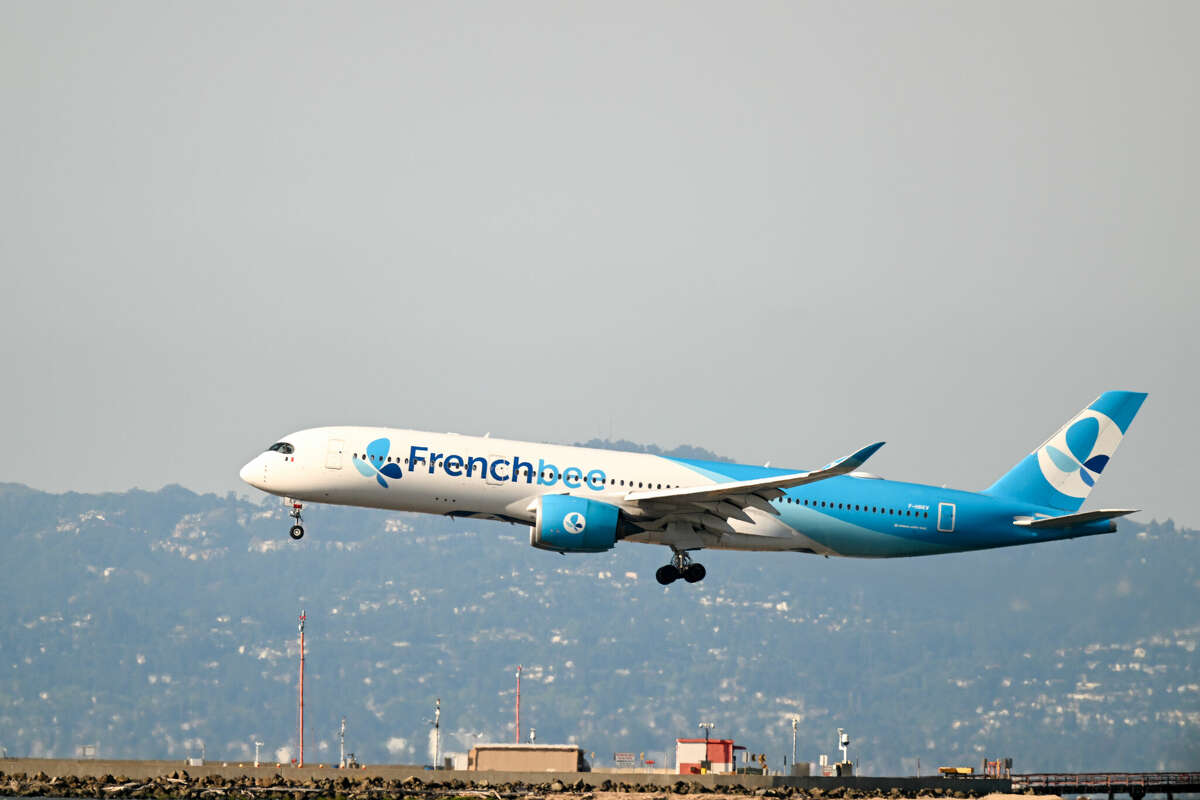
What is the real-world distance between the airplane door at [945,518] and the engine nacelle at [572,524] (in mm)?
12354

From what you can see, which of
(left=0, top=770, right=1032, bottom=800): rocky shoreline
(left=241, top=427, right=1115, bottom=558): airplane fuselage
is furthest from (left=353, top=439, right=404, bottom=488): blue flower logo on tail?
(left=0, top=770, right=1032, bottom=800): rocky shoreline

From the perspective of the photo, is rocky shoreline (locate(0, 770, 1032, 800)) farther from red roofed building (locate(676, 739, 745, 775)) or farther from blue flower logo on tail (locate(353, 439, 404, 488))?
blue flower logo on tail (locate(353, 439, 404, 488))

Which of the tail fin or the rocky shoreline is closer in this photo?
the tail fin

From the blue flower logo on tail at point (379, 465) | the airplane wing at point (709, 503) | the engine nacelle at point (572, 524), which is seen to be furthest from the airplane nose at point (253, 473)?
the airplane wing at point (709, 503)

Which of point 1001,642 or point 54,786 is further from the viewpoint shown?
point 1001,642

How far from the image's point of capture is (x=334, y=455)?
5512 centimetres

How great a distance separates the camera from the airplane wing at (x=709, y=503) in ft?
180

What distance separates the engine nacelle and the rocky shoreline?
47.1 ft

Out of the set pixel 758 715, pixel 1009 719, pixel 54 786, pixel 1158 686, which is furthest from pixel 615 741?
pixel 54 786

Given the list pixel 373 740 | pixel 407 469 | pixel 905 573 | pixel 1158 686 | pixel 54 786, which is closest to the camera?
pixel 407 469

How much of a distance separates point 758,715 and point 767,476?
130328 mm

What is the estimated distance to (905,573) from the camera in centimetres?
13900

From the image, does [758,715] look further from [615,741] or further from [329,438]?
[329,438]

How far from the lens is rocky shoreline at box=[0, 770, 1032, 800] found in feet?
218
